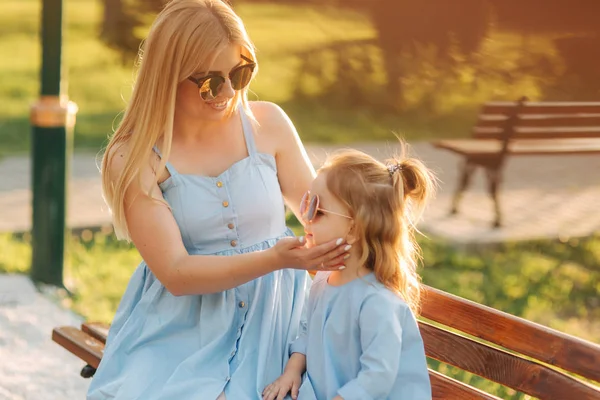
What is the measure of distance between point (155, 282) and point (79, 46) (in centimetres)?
1140

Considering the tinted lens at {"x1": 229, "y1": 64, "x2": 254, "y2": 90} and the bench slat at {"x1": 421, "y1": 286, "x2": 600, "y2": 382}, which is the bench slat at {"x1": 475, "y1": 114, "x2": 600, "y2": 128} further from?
the tinted lens at {"x1": 229, "y1": 64, "x2": 254, "y2": 90}

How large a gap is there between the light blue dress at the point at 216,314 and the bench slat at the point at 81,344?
0.70 metres

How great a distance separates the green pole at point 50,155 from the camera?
228 inches

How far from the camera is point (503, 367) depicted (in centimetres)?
278

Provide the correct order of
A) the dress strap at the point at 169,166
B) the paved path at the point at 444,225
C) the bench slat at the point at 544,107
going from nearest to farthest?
the dress strap at the point at 169,166 → the paved path at the point at 444,225 → the bench slat at the point at 544,107

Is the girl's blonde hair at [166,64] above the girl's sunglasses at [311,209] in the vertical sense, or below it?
above

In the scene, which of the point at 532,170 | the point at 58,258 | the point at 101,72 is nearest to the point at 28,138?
the point at 101,72

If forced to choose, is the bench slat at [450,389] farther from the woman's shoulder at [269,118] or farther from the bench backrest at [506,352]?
the woman's shoulder at [269,118]

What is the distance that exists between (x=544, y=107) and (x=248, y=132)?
3.38 metres

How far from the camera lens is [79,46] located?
13766mm

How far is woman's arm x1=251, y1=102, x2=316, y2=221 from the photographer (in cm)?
299

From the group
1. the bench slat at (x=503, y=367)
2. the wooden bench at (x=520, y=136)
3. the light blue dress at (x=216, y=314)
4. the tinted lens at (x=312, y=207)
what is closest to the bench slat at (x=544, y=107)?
the wooden bench at (x=520, y=136)

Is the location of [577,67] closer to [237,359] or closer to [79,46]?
[237,359]

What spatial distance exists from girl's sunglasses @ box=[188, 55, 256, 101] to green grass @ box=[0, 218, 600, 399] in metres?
3.14
